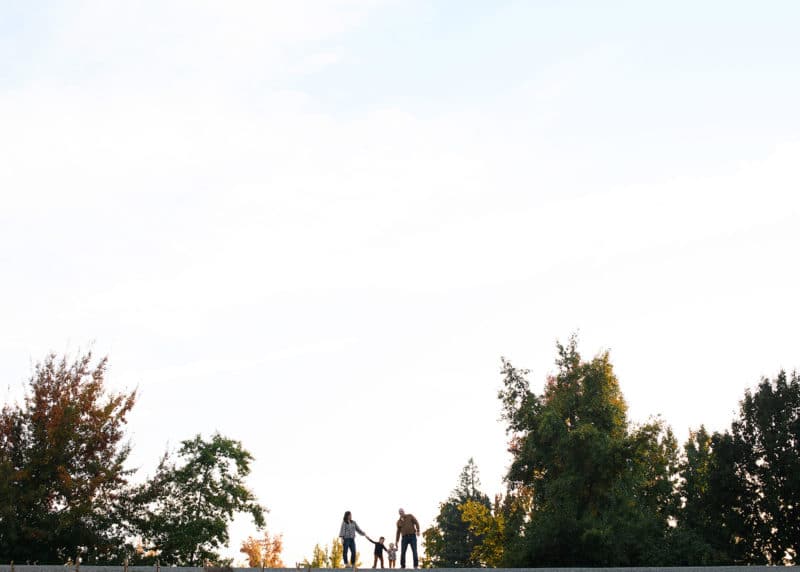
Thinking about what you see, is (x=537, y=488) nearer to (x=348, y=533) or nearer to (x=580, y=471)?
(x=580, y=471)

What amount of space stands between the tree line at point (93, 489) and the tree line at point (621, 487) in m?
13.7

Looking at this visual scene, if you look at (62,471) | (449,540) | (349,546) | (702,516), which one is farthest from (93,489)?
(449,540)

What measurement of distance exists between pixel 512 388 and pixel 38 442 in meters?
23.8

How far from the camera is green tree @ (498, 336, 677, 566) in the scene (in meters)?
41.6

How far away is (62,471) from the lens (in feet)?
126

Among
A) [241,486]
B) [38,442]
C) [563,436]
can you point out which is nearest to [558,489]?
[563,436]

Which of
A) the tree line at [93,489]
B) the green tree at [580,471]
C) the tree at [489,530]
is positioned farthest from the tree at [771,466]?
the tree line at [93,489]

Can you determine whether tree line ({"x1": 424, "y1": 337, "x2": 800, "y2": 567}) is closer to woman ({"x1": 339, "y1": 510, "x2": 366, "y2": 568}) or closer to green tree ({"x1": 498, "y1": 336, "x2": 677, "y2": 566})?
green tree ({"x1": 498, "y1": 336, "x2": 677, "y2": 566})

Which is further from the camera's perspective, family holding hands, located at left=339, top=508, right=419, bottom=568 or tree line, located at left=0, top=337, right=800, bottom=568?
tree line, located at left=0, top=337, right=800, bottom=568

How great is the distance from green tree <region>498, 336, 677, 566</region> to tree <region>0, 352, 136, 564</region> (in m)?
19.3

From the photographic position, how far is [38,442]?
3956 centimetres

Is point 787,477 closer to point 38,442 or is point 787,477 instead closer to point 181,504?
point 181,504

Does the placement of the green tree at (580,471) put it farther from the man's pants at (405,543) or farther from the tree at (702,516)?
the man's pants at (405,543)

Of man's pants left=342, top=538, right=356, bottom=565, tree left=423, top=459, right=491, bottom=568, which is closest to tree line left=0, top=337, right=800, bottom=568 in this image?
man's pants left=342, top=538, right=356, bottom=565
